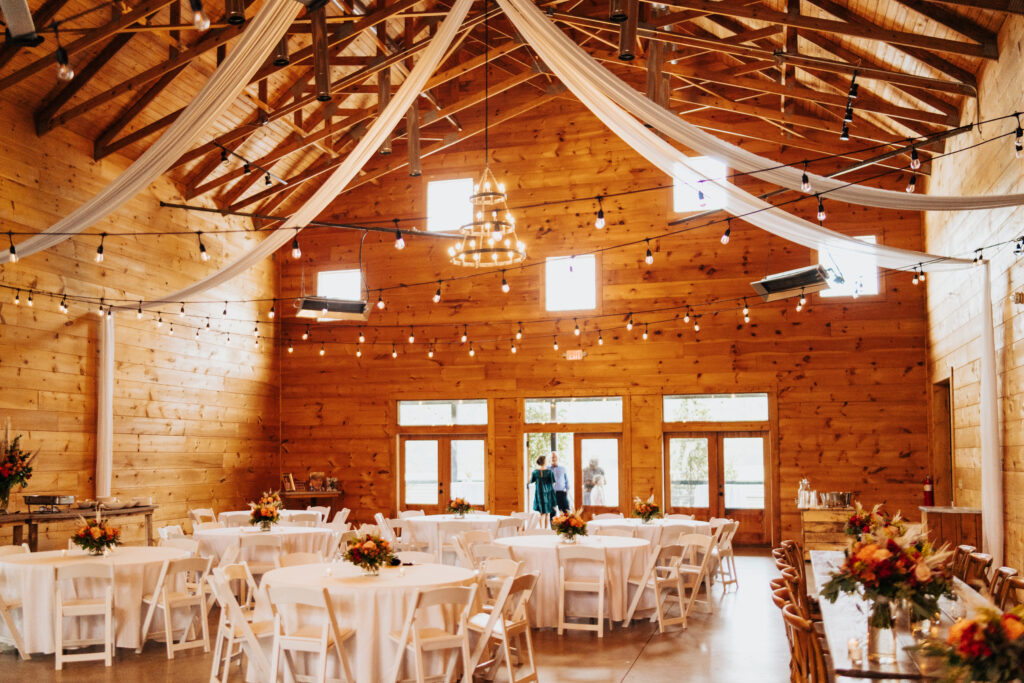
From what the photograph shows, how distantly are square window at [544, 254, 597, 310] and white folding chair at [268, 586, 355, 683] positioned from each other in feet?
32.2

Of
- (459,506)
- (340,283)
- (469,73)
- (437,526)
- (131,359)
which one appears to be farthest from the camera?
(340,283)

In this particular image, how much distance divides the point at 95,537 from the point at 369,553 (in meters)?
2.97

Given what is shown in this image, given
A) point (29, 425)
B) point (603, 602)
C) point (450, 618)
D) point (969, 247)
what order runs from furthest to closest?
point (29, 425) → point (969, 247) → point (603, 602) → point (450, 618)

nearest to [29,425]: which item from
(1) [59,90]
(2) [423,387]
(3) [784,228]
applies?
(1) [59,90]

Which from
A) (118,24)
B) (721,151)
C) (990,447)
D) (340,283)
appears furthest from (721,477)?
(118,24)

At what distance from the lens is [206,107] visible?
6.62 meters

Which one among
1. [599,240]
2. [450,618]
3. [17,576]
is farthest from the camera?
[599,240]

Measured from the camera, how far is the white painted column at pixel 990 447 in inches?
323

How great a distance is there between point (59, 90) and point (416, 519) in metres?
6.76

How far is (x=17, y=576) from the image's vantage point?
718cm

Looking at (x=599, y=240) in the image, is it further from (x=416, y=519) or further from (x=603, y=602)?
(x=603, y=602)

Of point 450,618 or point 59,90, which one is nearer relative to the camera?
point 450,618

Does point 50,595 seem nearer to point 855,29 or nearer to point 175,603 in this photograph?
point 175,603

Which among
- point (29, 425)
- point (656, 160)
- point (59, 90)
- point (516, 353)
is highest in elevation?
point (59, 90)
